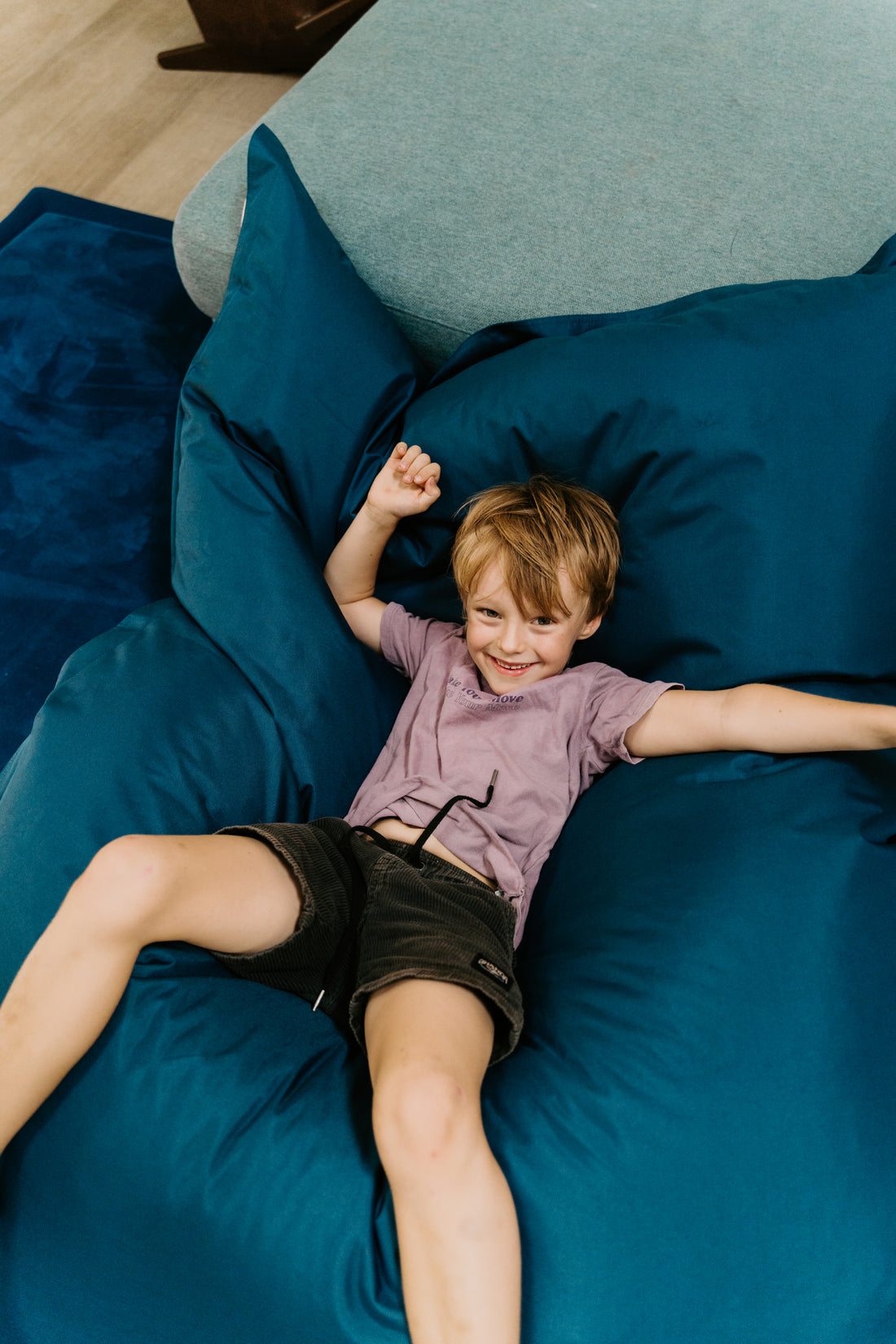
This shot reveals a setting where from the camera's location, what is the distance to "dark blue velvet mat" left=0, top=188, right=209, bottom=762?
5.77ft

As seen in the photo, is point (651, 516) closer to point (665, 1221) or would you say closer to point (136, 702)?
point (136, 702)

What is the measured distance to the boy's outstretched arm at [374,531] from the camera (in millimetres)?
1324

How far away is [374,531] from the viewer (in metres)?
1.36

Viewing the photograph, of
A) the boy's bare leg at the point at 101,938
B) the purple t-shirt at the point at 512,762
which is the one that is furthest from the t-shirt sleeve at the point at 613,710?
the boy's bare leg at the point at 101,938

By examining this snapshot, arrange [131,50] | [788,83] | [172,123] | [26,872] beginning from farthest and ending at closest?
[131,50], [172,123], [788,83], [26,872]

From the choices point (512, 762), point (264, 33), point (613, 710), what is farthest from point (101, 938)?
point (264, 33)

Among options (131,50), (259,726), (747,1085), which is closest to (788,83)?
(259,726)

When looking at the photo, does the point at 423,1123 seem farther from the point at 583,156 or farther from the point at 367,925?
the point at 583,156

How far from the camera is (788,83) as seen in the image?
65.8 inches

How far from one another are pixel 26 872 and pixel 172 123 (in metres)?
2.49

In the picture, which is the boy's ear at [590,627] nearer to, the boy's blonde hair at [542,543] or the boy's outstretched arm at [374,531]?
the boy's blonde hair at [542,543]

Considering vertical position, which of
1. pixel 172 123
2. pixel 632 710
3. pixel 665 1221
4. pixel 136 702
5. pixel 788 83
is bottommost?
pixel 665 1221

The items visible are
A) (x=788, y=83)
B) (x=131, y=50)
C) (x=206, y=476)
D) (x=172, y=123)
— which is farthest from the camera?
(x=131, y=50)

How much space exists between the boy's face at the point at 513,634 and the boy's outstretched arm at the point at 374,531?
20cm
